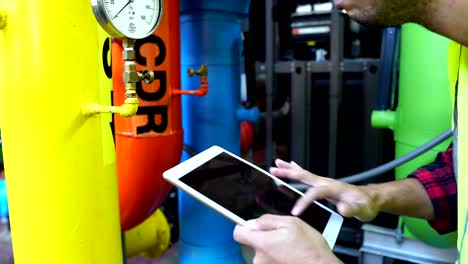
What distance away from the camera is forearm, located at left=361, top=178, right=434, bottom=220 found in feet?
2.48

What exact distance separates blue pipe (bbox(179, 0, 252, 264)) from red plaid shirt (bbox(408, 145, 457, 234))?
81 cm

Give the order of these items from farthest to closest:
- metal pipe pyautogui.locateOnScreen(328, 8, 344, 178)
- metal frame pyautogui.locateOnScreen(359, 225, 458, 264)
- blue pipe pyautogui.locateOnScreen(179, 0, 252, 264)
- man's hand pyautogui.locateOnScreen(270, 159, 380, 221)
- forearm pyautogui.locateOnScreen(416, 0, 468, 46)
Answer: metal pipe pyautogui.locateOnScreen(328, 8, 344, 178) < blue pipe pyautogui.locateOnScreen(179, 0, 252, 264) < metal frame pyautogui.locateOnScreen(359, 225, 458, 264) < man's hand pyautogui.locateOnScreen(270, 159, 380, 221) < forearm pyautogui.locateOnScreen(416, 0, 468, 46)

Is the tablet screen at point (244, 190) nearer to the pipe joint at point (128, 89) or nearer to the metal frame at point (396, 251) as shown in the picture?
the pipe joint at point (128, 89)

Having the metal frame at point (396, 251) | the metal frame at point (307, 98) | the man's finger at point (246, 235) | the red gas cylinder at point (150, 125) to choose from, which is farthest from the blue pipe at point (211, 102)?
the man's finger at point (246, 235)

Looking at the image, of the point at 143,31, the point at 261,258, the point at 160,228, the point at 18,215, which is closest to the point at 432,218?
the point at 261,258

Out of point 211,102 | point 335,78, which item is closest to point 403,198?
point 211,102

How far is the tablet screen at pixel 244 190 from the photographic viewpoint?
0.60m

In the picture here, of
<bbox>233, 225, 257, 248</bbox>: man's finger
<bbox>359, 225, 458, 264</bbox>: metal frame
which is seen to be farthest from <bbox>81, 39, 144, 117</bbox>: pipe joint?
<bbox>359, 225, 458, 264</bbox>: metal frame

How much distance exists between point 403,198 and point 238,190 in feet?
1.24

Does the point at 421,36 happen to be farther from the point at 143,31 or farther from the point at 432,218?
the point at 143,31

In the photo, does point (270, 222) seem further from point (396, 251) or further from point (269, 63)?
point (269, 63)

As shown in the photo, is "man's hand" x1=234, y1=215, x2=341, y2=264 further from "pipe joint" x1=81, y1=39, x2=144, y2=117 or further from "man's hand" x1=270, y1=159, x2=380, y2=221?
"pipe joint" x1=81, y1=39, x2=144, y2=117

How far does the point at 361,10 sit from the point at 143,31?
386 mm

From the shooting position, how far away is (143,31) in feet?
2.29
